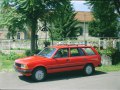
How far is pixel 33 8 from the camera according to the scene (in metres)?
21.2

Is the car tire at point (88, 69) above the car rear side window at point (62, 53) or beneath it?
beneath

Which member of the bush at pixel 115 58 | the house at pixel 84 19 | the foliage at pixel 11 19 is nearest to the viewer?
the bush at pixel 115 58

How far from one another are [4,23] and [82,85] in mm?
12819

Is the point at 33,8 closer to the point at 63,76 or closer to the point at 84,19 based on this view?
the point at 63,76

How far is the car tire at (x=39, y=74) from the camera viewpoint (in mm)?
12484

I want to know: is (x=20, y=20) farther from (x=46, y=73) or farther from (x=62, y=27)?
(x=62, y=27)

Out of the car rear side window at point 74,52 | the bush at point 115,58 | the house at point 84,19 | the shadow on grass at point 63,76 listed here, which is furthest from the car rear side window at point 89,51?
the house at point 84,19

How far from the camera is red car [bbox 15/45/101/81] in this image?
12.5 metres

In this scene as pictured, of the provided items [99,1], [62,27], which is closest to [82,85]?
[99,1]

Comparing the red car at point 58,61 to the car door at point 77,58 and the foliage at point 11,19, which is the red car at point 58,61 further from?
the foliage at point 11,19

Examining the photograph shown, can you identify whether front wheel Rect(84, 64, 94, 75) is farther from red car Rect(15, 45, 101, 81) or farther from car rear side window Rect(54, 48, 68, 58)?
car rear side window Rect(54, 48, 68, 58)

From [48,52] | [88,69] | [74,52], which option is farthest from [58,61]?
[88,69]

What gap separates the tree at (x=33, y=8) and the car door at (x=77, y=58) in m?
8.02

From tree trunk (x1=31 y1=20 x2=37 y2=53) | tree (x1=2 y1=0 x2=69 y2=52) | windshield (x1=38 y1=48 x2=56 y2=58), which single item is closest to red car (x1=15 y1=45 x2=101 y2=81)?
windshield (x1=38 y1=48 x2=56 y2=58)
